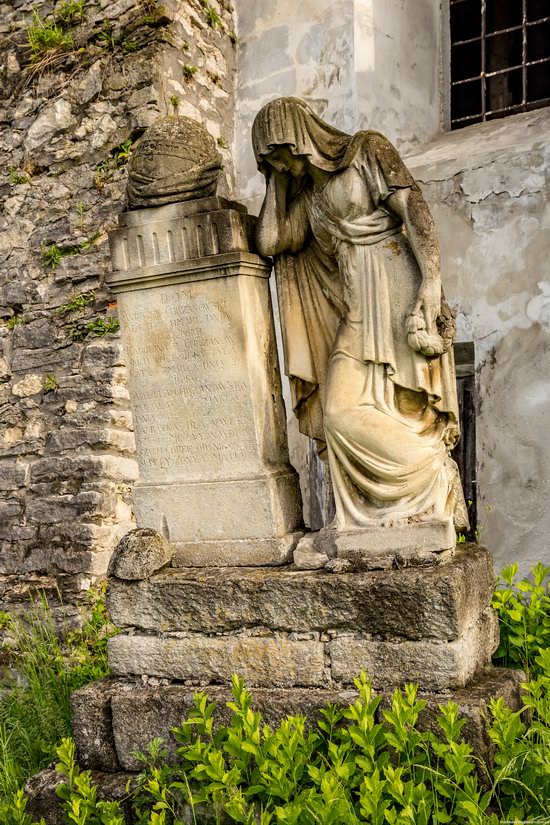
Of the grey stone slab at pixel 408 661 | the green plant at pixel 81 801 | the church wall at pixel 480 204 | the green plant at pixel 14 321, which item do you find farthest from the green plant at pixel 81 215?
the grey stone slab at pixel 408 661

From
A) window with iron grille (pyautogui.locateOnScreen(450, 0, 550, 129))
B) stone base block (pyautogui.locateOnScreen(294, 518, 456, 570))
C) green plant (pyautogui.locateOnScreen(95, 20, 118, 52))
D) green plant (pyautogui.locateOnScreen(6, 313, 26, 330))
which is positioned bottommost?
stone base block (pyautogui.locateOnScreen(294, 518, 456, 570))

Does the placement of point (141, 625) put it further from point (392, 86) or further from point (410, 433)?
point (392, 86)

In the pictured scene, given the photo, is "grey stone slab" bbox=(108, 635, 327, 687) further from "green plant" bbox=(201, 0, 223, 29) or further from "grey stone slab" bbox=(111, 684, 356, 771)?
"green plant" bbox=(201, 0, 223, 29)

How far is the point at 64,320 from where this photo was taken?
23.5 feet

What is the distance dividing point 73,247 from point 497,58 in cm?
363

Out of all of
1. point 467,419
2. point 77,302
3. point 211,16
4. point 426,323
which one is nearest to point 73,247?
point 77,302

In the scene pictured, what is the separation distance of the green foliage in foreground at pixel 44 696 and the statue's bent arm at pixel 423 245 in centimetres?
257

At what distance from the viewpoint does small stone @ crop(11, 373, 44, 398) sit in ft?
23.4

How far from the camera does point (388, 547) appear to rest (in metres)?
3.60

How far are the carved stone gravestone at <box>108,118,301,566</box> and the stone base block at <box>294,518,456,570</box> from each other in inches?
10.0

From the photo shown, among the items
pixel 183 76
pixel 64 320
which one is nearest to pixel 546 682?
pixel 64 320

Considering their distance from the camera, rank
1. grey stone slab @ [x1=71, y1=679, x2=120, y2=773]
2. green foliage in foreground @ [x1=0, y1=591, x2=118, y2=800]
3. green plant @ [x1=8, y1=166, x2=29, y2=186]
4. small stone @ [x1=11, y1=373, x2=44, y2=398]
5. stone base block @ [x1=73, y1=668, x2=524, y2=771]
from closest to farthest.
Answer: stone base block @ [x1=73, y1=668, x2=524, y2=771]
grey stone slab @ [x1=71, y1=679, x2=120, y2=773]
green foliage in foreground @ [x1=0, y1=591, x2=118, y2=800]
small stone @ [x1=11, y1=373, x2=44, y2=398]
green plant @ [x1=8, y1=166, x2=29, y2=186]

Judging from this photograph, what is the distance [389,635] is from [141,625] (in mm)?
1098

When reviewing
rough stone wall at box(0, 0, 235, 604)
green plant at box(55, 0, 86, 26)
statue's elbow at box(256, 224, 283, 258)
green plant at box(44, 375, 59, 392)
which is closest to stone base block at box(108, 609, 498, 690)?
statue's elbow at box(256, 224, 283, 258)
